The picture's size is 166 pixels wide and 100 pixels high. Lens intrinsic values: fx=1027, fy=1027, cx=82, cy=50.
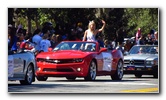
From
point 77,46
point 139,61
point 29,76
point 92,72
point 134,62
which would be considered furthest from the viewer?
point 134,62


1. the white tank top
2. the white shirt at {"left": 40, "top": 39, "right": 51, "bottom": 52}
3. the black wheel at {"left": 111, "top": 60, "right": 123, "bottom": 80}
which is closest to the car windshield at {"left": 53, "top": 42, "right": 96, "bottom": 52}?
the white shirt at {"left": 40, "top": 39, "right": 51, "bottom": 52}

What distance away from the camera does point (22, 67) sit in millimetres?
20078

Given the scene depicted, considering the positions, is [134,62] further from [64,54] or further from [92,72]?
[64,54]

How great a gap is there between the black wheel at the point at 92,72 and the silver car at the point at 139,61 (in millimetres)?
2596

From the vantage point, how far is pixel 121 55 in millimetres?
24531

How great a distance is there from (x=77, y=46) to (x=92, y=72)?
26.9 inches

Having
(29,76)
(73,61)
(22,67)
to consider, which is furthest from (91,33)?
(22,67)

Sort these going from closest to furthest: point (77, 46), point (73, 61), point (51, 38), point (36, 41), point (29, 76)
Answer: point (29, 76) < point (73, 61) < point (77, 46) < point (36, 41) < point (51, 38)

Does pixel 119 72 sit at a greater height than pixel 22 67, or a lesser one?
lesser

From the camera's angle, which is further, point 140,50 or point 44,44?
point 140,50

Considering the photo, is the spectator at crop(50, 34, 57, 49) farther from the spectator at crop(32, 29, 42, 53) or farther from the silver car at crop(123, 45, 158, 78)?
the silver car at crop(123, 45, 158, 78)

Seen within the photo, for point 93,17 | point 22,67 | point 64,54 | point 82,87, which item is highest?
point 93,17

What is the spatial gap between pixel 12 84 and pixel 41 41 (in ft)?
11.0
